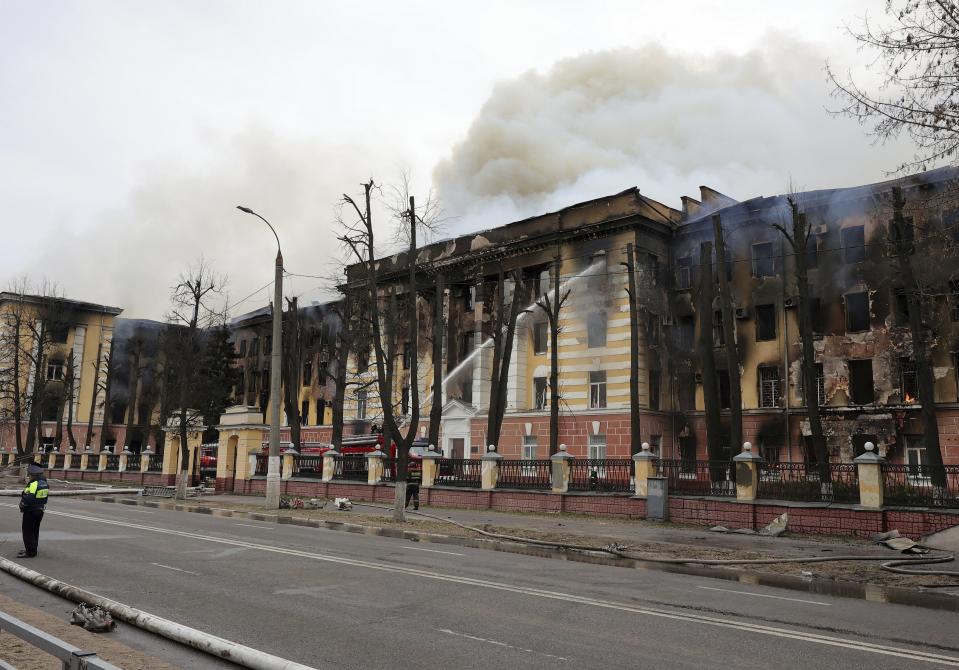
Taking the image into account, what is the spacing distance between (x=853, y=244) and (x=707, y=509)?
1976cm

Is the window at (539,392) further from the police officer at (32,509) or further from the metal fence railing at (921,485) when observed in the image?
the police officer at (32,509)

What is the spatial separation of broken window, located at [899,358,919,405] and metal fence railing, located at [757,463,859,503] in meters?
16.0

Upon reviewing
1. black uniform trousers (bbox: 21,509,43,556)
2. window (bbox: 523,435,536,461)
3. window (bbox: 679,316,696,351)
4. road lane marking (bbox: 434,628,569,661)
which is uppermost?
window (bbox: 679,316,696,351)

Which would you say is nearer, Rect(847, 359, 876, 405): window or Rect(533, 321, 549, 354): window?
Rect(847, 359, 876, 405): window

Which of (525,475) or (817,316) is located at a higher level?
(817,316)

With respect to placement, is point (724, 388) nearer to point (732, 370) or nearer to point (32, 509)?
point (732, 370)

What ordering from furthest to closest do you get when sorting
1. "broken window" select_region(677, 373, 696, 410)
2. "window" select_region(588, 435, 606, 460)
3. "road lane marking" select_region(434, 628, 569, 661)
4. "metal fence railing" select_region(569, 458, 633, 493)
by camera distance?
"broken window" select_region(677, 373, 696, 410) < "window" select_region(588, 435, 606, 460) < "metal fence railing" select_region(569, 458, 633, 493) < "road lane marking" select_region(434, 628, 569, 661)

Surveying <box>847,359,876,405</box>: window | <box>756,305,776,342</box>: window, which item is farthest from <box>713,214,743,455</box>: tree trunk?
<box>847,359,876,405</box>: window

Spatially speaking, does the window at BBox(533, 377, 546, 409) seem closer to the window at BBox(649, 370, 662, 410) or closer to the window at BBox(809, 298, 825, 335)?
the window at BBox(649, 370, 662, 410)

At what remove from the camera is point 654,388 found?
39.6m

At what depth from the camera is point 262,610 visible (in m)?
8.12

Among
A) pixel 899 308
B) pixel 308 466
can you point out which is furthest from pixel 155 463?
pixel 899 308

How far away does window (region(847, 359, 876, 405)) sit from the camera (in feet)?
115

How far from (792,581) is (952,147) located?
796cm
